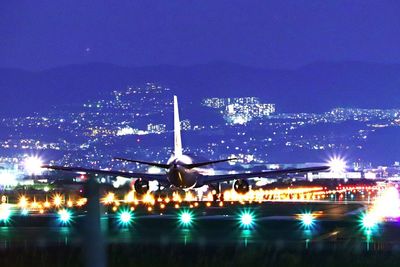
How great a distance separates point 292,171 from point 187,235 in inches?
2076

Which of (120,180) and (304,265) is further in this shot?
(120,180)

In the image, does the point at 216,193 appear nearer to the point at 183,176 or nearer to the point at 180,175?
the point at 183,176

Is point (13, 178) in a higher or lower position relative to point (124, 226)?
higher

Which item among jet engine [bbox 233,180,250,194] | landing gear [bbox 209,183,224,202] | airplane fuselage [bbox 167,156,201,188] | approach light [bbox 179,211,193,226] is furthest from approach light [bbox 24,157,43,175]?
approach light [bbox 179,211,193,226]

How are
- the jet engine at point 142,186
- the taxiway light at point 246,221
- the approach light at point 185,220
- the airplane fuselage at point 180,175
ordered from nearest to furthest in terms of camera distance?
1. the taxiway light at point 246,221
2. the approach light at point 185,220
3. the airplane fuselage at point 180,175
4. the jet engine at point 142,186

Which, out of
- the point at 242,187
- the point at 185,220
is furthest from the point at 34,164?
the point at 185,220

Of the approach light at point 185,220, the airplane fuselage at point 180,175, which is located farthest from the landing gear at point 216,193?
the approach light at point 185,220

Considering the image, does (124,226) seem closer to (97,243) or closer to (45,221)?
(45,221)

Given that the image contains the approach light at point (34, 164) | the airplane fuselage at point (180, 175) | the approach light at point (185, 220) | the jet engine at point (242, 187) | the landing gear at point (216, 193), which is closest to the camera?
the approach light at point (185, 220)

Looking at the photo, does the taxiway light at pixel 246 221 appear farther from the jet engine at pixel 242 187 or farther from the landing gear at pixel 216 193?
the landing gear at pixel 216 193

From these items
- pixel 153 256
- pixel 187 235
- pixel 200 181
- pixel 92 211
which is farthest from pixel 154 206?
pixel 92 211

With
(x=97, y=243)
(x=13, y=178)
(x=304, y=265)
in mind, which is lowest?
(x=97, y=243)

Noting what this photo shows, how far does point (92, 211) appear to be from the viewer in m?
9.05

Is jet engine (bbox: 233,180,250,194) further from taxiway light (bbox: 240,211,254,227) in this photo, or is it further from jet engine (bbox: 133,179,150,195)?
taxiway light (bbox: 240,211,254,227)
